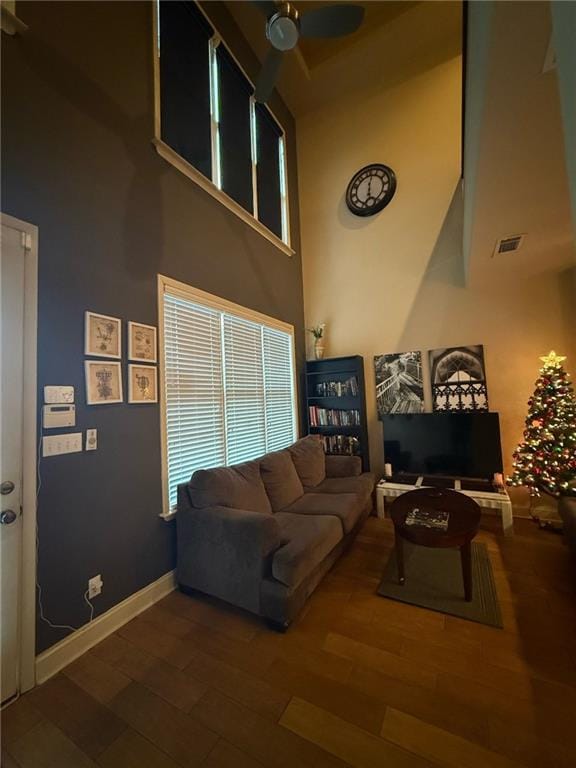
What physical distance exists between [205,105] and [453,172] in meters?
3.03

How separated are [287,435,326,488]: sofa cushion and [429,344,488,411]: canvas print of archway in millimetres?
Result: 1597

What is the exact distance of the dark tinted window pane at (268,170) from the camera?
4.16 metres

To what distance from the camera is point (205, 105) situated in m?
3.29

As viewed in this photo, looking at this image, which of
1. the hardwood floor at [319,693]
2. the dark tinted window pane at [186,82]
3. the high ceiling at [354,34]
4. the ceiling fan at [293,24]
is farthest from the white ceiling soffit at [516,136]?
the high ceiling at [354,34]

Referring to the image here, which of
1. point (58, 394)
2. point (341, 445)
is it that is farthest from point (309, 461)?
point (58, 394)

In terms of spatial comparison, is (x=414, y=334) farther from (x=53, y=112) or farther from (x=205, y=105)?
(x=53, y=112)

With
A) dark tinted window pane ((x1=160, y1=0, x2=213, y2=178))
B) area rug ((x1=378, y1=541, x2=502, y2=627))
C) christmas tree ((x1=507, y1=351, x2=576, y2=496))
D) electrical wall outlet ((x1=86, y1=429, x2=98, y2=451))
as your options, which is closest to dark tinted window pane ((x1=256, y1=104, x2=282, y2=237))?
dark tinted window pane ((x1=160, y1=0, x2=213, y2=178))

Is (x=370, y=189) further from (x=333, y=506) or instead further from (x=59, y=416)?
(x=59, y=416)

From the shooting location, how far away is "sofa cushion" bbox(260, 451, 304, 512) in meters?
2.89

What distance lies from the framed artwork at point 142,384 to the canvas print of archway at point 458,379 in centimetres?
326

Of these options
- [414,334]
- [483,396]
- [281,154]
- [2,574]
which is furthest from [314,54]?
[2,574]

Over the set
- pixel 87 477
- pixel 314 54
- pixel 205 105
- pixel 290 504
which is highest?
pixel 314 54

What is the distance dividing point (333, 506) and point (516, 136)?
275 cm

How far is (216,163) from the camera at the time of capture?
3340mm
